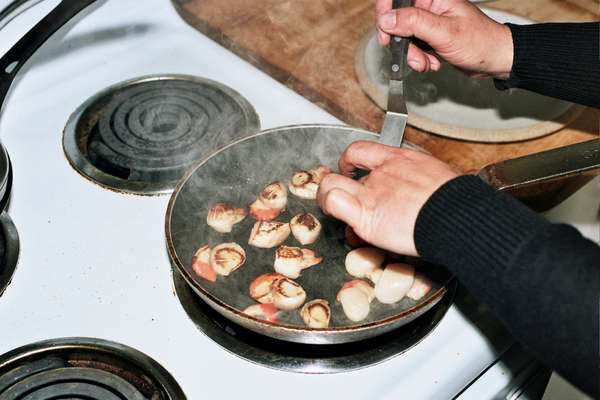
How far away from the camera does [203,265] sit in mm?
746

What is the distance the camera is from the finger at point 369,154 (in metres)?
0.66

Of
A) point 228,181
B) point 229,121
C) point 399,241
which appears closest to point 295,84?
point 229,121

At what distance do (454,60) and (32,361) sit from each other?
64 centimetres

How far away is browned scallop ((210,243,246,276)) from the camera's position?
74cm

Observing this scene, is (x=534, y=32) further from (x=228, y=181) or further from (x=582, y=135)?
(x=228, y=181)

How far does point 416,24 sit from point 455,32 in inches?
2.3

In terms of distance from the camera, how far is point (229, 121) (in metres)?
0.94

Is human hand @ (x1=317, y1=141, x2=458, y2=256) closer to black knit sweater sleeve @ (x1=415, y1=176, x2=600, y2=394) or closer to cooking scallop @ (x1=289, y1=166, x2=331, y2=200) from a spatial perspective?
black knit sweater sleeve @ (x1=415, y1=176, x2=600, y2=394)

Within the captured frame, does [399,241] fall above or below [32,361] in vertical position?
above

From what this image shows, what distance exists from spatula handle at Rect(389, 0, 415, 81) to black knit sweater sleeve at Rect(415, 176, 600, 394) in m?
0.26

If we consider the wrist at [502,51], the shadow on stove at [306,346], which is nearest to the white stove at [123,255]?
the shadow on stove at [306,346]

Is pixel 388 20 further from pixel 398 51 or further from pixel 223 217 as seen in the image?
pixel 223 217

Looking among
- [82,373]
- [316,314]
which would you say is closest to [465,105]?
[316,314]

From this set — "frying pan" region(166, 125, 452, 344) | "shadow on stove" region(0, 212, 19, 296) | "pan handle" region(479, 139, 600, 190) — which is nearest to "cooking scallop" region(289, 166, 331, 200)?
"frying pan" region(166, 125, 452, 344)
